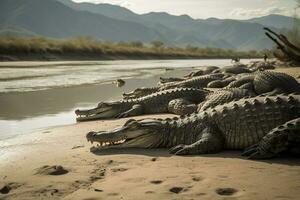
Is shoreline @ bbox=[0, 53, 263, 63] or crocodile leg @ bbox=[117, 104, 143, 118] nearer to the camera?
crocodile leg @ bbox=[117, 104, 143, 118]

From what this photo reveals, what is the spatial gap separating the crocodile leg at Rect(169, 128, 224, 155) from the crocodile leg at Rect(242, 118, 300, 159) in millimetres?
534

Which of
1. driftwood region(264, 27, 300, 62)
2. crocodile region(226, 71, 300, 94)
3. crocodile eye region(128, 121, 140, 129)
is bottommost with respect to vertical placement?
crocodile eye region(128, 121, 140, 129)

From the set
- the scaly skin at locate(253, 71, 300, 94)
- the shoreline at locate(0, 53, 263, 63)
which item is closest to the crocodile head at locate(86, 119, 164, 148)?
the scaly skin at locate(253, 71, 300, 94)

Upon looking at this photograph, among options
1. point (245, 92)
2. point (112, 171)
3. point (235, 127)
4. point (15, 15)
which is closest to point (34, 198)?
point (112, 171)

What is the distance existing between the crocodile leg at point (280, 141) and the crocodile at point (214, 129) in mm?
31

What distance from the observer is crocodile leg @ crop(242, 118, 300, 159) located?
436 cm

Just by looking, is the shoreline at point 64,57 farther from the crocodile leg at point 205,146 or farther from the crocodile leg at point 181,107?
the crocodile leg at point 205,146

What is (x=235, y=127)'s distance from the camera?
4.95 meters

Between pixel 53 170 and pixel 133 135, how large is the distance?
130 centimetres

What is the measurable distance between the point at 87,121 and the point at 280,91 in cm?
381

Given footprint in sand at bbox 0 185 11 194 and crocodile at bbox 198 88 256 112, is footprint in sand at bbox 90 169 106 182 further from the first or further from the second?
crocodile at bbox 198 88 256 112

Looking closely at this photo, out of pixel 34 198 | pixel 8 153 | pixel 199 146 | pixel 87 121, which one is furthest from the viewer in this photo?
pixel 87 121

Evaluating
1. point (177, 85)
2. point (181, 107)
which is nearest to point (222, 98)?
point (181, 107)

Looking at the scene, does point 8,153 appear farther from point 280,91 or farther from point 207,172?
point 280,91
